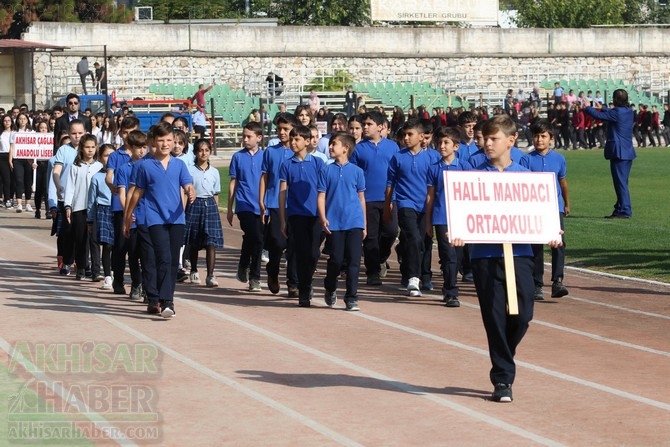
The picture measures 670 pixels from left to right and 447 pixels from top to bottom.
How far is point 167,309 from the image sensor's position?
42.5 ft

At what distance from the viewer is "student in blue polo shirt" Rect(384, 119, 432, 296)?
1479 cm

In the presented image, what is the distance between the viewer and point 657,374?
10453 mm

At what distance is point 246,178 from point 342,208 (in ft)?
6.51

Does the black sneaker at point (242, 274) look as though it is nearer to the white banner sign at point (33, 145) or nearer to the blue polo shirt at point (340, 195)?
the blue polo shirt at point (340, 195)

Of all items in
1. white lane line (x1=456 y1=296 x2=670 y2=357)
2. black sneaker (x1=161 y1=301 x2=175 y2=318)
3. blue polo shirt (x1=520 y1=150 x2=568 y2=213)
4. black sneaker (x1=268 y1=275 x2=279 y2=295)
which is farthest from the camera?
black sneaker (x1=268 y1=275 x2=279 y2=295)

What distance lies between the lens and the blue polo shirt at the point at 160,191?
13.1 metres

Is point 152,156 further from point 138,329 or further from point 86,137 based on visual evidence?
point 86,137

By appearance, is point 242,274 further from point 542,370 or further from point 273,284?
point 542,370

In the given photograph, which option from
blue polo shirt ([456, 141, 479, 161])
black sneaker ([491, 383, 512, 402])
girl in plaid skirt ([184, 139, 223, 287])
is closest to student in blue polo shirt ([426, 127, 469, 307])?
blue polo shirt ([456, 141, 479, 161])

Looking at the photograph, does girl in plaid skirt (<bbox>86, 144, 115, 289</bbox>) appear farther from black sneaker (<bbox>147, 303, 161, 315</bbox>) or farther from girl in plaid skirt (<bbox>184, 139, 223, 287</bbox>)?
black sneaker (<bbox>147, 303, 161, 315</bbox>)

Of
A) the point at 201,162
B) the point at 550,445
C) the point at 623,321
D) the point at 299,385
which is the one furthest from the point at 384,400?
the point at 201,162

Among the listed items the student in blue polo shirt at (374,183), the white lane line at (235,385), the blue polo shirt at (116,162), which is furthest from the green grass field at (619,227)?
the white lane line at (235,385)

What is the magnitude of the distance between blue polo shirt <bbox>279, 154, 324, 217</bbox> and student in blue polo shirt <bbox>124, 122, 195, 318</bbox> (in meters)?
1.25

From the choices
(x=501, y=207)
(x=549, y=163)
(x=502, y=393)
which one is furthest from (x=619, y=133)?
(x=502, y=393)
